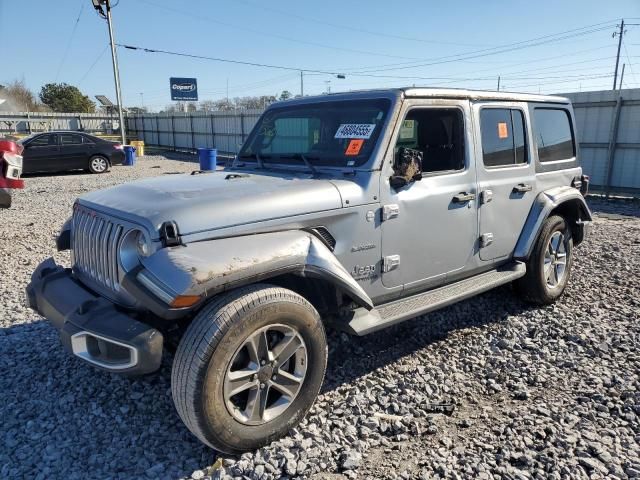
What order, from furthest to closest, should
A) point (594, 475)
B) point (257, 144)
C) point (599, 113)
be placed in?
point (599, 113) < point (257, 144) < point (594, 475)

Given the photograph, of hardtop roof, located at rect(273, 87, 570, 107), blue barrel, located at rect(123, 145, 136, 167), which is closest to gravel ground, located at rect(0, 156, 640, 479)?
hardtop roof, located at rect(273, 87, 570, 107)

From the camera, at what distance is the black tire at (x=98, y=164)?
678 inches

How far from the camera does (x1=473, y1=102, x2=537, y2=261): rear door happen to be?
4090mm

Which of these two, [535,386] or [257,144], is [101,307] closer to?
[257,144]

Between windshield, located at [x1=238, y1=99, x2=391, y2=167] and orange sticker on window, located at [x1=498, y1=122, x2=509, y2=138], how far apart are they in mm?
1340

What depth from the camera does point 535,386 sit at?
11.4ft

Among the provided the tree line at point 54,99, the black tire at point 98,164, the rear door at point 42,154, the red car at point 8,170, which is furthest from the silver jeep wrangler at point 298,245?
the tree line at point 54,99

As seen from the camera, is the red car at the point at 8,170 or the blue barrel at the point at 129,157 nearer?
the red car at the point at 8,170

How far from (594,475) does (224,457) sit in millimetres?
1990

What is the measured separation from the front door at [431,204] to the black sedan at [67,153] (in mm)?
15855

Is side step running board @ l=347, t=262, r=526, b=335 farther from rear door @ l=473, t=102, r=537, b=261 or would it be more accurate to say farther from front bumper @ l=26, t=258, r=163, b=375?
front bumper @ l=26, t=258, r=163, b=375

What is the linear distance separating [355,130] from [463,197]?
103 cm

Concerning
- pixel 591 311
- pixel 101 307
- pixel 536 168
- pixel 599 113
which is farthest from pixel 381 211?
pixel 599 113

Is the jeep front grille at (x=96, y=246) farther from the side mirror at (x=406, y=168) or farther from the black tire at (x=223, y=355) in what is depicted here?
the side mirror at (x=406, y=168)
